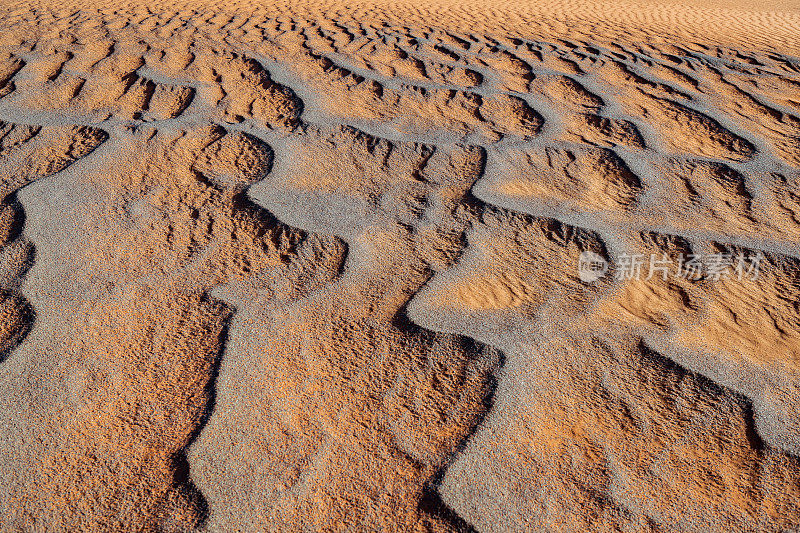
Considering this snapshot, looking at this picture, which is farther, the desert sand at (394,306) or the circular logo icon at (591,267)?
the circular logo icon at (591,267)

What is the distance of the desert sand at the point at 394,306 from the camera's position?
0.92 m

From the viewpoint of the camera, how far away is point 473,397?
105cm

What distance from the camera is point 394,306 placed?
4.05ft

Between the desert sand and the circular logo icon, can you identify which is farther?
the circular logo icon

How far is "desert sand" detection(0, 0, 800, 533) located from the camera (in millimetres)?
918

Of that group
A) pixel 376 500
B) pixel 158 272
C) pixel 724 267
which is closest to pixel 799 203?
pixel 724 267

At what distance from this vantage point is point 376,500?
0.90 metres

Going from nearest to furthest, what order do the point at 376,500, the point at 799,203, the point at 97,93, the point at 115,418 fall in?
the point at 376,500 → the point at 115,418 → the point at 799,203 → the point at 97,93

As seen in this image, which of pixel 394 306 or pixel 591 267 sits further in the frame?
pixel 591 267

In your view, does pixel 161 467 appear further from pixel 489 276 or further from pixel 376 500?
pixel 489 276

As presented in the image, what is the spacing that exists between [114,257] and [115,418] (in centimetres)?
48

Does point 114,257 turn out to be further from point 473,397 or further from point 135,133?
point 473,397

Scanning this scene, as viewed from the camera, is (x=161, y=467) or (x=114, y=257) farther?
(x=114, y=257)

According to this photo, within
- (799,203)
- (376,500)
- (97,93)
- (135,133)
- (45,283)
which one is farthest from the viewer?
(97,93)
